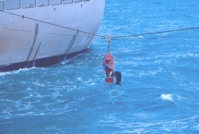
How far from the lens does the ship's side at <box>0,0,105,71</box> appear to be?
137 feet

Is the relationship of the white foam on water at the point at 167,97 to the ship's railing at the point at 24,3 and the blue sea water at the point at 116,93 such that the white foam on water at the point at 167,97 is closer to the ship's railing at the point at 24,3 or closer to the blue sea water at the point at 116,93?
the blue sea water at the point at 116,93

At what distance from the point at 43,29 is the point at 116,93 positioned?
841 cm

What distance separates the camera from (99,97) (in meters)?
38.9

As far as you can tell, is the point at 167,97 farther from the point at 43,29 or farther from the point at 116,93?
the point at 43,29

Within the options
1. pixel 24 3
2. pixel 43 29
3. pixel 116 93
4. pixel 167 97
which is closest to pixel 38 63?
pixel 43 29

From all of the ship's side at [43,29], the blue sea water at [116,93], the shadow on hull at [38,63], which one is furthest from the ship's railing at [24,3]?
the blue sea water at [116,93]

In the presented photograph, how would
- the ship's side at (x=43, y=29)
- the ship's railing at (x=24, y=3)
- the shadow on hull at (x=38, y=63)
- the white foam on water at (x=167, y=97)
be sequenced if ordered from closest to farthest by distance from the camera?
the white foam on water at (x=167, y=97) < the ship's railing at (x=24, y=3) < the ship's side at (x=43, y=29) < the shadow on hull at (x=38, y=63)

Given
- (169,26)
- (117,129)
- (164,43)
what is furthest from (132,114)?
(169,26)

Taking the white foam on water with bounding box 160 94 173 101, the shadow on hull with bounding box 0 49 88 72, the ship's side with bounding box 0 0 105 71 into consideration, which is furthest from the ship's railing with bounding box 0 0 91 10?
the white foam on water with bounding box 160 94 173 101

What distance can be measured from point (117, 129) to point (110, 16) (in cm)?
3770

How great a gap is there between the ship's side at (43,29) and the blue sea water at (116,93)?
1.05m

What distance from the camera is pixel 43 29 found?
43750mm

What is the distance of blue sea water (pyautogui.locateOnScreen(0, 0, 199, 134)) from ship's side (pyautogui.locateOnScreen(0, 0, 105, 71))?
105 cm

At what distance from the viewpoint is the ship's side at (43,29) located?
41844 mm
